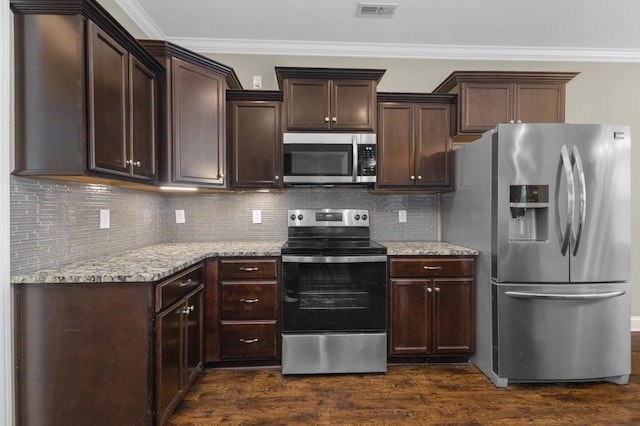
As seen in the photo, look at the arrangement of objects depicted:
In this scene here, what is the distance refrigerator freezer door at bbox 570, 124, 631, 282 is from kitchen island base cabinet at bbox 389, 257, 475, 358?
76 centimetres

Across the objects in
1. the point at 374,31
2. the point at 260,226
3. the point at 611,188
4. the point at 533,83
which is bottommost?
the point at 260,226

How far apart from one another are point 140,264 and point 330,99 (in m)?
1.95

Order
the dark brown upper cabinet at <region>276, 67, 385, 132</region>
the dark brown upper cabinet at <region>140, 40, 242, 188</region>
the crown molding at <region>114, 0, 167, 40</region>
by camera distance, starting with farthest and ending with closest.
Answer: the dark brown upper cabinet at <region>276, 67, 385, 132</region> → the crown molding at <region>114, 0, 167, 40</region> → the dark brown upper cabinet at <region>140, 40, 242, 188</region>

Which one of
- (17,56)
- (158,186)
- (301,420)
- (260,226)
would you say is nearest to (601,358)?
(301,420)

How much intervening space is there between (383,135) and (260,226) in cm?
147

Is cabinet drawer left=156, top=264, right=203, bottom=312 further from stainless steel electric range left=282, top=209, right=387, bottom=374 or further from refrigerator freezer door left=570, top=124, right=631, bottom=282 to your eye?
refrigerator freezer door left=570, top=124, right=631, bottom=282

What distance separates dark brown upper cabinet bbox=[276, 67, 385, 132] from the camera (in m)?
2.88

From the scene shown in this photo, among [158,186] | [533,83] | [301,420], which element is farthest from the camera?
[533,83]

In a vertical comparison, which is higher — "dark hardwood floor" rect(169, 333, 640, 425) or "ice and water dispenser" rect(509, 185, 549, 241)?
"ice and water dispenser" rect(509, 185, 549, 241)

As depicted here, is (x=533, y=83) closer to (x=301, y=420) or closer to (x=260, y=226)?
(x=260, y=226)

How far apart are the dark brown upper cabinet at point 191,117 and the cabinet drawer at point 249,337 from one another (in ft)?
3.84

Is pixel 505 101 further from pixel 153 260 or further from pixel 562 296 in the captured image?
pixel 153 260

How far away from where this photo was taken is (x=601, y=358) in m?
2.44

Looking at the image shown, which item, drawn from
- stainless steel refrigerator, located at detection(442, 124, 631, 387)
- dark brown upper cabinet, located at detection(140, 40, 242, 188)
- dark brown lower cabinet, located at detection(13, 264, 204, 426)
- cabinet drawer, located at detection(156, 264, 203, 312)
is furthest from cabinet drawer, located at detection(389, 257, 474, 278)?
dark brown lower cabinet, located at detection(13, 264, 204, 426)
